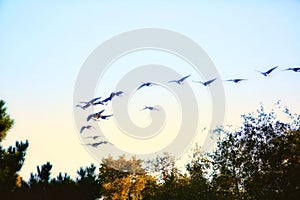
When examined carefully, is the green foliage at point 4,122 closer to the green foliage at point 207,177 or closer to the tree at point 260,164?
the green foliage at point 207,177

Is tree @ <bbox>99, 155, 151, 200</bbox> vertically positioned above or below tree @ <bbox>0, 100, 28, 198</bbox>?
above

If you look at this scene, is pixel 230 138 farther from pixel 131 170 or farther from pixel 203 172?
pixel 131 170

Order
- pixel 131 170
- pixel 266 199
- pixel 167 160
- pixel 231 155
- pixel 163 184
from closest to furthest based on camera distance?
pixel 266 199 < pixel 231 155 < pixel 163 184 < pixel 167 160 < pixel 131 170

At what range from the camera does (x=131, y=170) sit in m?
68.0

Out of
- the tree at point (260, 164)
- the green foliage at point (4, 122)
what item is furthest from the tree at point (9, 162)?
the tree at point (260, 164)

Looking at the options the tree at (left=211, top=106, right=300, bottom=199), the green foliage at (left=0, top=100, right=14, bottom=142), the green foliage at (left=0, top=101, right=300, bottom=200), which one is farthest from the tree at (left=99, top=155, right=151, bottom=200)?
the green foliage at (left=0, top=100, right=14, bottom=142)

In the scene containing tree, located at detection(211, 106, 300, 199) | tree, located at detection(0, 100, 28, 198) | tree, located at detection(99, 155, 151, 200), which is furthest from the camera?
tree, located at detection(99, 155, 151, 200)

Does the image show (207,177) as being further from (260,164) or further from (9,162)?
(9,162)

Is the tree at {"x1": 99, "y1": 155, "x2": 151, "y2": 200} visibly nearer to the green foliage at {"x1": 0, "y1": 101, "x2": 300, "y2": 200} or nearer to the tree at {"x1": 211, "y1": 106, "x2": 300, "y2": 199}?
the green foliage at {"x1": 0, "y1": 101, "x2": 300, "y2": 200}

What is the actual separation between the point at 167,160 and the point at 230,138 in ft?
62.9

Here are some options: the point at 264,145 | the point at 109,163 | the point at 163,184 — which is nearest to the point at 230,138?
the point at 264,145

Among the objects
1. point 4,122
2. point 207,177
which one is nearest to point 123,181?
point 207,177

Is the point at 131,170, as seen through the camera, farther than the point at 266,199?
Yes

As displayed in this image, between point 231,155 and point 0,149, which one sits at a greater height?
point 231,155
